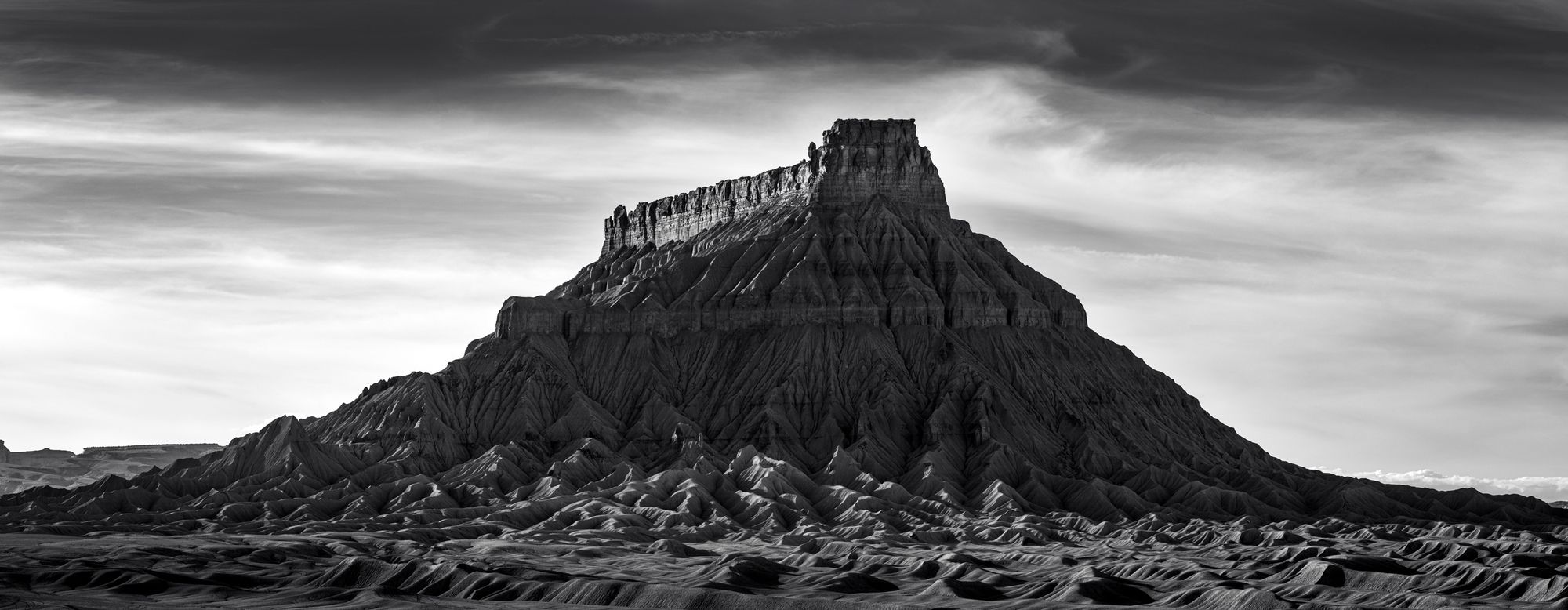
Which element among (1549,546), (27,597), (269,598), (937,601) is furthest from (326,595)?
(1549,546)

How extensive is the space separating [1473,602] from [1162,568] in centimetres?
2604

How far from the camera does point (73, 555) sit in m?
177

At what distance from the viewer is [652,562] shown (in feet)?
599

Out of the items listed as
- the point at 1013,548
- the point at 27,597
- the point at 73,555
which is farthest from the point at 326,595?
the point at 1013,548

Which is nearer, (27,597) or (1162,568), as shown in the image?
(27,597)

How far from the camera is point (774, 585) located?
16350 centimetres

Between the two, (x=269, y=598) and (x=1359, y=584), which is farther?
(x=1359, y=584)

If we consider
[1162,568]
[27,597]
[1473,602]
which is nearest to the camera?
[27,597]

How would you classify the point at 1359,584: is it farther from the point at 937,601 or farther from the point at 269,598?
the point at 269,598

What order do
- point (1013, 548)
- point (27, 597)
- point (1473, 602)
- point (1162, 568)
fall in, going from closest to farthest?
point (27, 597) → point (1473, 602) → point (1162, 568) → point (1013, 548)

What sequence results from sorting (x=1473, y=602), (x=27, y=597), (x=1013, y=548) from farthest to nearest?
1. (x=1013, y=548)
2. (x=1473, y=602)
3. (x=27, y=597)

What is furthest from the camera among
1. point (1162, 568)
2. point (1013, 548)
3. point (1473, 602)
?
point (1013, 548)

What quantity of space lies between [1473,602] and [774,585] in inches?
2254

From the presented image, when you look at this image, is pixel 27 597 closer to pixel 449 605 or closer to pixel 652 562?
pixel 449 605
